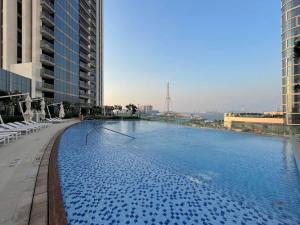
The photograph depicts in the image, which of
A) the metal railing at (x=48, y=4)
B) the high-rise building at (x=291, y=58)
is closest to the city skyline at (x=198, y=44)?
the high-rise building at (x=291, y=58)

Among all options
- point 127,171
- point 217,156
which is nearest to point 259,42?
point 217,156

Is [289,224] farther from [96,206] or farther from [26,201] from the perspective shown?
[26,201]

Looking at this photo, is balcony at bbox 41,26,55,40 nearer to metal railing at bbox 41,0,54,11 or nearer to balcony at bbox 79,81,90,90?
metal railing at bbox 41,0,54,11

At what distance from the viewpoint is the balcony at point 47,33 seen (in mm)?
31689

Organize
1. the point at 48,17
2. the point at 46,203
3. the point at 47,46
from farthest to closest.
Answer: the point at 48,17 → the point at 47,46 → the point at 46,203

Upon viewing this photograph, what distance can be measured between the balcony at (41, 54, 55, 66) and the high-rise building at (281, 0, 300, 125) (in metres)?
35.4

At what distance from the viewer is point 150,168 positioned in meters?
7.16

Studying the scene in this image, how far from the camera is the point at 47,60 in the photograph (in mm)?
32188

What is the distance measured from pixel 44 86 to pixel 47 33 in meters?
8.67

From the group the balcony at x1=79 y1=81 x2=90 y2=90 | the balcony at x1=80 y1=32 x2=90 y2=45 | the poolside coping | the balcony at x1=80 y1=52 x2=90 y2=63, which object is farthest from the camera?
the balcony at x1=80 y1=32 x2=90 y2=45

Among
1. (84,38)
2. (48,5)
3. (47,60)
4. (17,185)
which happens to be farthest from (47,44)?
(17,185)

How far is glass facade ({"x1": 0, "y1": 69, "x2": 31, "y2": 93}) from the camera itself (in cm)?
2350

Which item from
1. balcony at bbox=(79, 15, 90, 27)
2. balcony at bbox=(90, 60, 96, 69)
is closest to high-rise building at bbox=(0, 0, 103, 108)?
balcony at bbox=(79, 15, 90, 27)

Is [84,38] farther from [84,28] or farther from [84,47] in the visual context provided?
[84,28]
